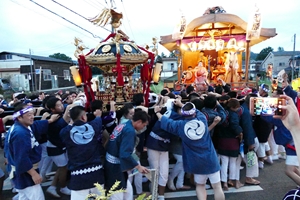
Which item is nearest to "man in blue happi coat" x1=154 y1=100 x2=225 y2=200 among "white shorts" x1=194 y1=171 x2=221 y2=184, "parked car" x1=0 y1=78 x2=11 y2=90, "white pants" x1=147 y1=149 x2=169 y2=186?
"white shorts" x1=194 y1=171 x2=221 y2=184

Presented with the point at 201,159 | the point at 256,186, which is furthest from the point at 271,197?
the point at 201,159

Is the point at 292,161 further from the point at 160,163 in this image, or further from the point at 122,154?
the point at 122,154

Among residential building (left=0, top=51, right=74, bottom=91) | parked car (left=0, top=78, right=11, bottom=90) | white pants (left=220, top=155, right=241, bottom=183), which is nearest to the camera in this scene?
white pants (left=220, top=155, right=241, bottom=183)

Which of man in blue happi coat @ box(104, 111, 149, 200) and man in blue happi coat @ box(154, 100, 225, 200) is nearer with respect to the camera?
man in blue happi coat @ box(104, 111, 149, 200)

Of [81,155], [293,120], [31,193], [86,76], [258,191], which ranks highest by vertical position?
[86,76]

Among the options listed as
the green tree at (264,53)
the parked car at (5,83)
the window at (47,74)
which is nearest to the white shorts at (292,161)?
the parked car at (5,83)

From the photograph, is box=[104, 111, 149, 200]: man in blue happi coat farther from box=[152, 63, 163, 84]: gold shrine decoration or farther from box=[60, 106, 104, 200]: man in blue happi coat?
box=[152, 63, 163, 84]: gold shrine decoration

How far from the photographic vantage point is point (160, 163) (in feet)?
11.9

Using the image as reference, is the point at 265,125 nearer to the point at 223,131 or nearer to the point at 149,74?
the point at 223,131

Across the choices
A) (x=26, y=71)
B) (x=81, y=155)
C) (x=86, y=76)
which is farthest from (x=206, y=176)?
(x=26, y=71)

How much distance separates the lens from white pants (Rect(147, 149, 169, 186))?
3.57 m

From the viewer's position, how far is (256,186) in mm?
3945

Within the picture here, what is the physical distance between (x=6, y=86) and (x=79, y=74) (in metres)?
19.0

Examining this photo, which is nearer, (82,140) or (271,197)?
(82,140)
